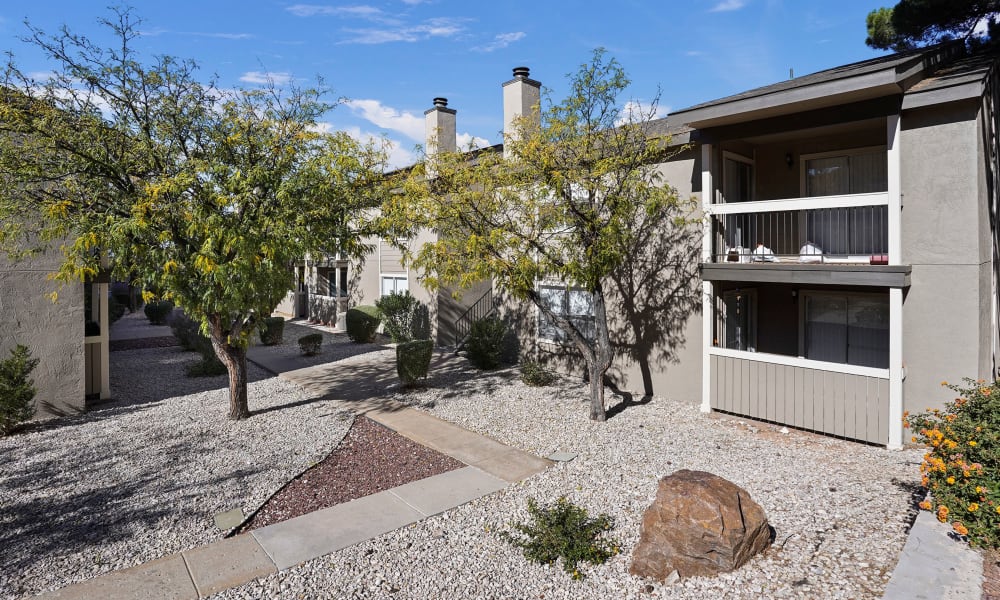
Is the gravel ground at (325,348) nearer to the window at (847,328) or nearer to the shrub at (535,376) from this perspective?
the shrub at (535,376)

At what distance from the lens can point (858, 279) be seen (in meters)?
8.30

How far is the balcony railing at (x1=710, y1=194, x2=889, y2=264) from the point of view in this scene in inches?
376

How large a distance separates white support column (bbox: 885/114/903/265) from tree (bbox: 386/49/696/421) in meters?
2.98

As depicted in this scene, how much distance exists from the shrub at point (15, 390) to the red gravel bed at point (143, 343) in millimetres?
9010

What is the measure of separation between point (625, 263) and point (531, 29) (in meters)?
7.25

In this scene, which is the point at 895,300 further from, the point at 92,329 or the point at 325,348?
the point at 325,348

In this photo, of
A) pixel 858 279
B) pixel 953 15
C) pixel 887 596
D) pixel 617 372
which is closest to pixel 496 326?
pixel 617 372

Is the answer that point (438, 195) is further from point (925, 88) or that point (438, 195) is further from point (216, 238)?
point (925, 88)

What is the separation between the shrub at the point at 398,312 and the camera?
18266mm

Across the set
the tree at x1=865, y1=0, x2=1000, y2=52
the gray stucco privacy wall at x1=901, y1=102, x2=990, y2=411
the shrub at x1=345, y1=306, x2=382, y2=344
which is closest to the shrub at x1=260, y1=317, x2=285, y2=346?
the shrub at x1=345, y1=306, x2=382, y2=344

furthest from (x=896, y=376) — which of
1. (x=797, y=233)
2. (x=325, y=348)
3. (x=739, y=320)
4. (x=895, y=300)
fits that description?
(x=325, y=348)

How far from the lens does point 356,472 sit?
24.3 feet

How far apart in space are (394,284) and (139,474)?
1288cm

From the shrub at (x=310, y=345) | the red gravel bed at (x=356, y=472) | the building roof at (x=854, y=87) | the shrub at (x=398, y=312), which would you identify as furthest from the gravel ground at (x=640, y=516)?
the shrub at (x=398, y=312)
